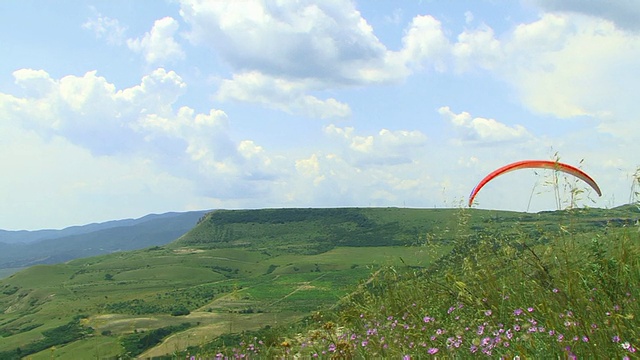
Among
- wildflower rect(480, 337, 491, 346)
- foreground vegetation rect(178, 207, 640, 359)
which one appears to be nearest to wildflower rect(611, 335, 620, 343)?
foreground vegetation rect(178, 207, 640, 359)

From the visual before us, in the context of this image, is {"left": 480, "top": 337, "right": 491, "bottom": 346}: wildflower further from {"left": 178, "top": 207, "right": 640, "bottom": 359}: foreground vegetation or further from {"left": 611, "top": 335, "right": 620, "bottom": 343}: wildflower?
{"left": 611, "top": 335, "right": 620, "bottom": 343}: wildflower

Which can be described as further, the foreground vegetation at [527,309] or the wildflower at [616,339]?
the foreground vegetation at [527,309]

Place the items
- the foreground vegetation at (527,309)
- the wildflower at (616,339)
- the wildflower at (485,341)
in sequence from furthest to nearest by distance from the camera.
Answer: the wildflower at (485,341) < the foreground vegetation at (527,309) < the wildflower at (616,339)

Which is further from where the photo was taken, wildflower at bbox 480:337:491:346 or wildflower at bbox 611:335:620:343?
wildflower at bbox 480:337:491:346

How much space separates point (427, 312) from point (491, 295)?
101 centimetres

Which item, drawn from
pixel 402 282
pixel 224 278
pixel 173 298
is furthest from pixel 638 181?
pixel 224 278

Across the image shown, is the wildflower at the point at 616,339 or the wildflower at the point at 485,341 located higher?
the wildflower at the point at 616,339

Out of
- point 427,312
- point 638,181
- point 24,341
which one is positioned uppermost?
point 638,181

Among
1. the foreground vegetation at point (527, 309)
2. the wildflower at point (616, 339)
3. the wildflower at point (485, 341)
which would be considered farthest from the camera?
the wildflower at point (485, 341)

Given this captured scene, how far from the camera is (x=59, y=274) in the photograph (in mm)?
194875

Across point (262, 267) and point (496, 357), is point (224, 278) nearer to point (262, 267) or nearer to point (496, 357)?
point (262, 267)

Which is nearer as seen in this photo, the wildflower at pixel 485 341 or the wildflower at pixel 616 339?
the wildflower at pixel 616 339

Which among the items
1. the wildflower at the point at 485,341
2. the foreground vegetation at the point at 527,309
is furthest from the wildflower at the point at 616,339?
the wildflower at the point at 485,341

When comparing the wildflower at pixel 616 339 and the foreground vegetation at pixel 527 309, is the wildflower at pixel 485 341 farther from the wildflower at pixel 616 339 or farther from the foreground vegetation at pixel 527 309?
the wildflower at pixel 616 339
